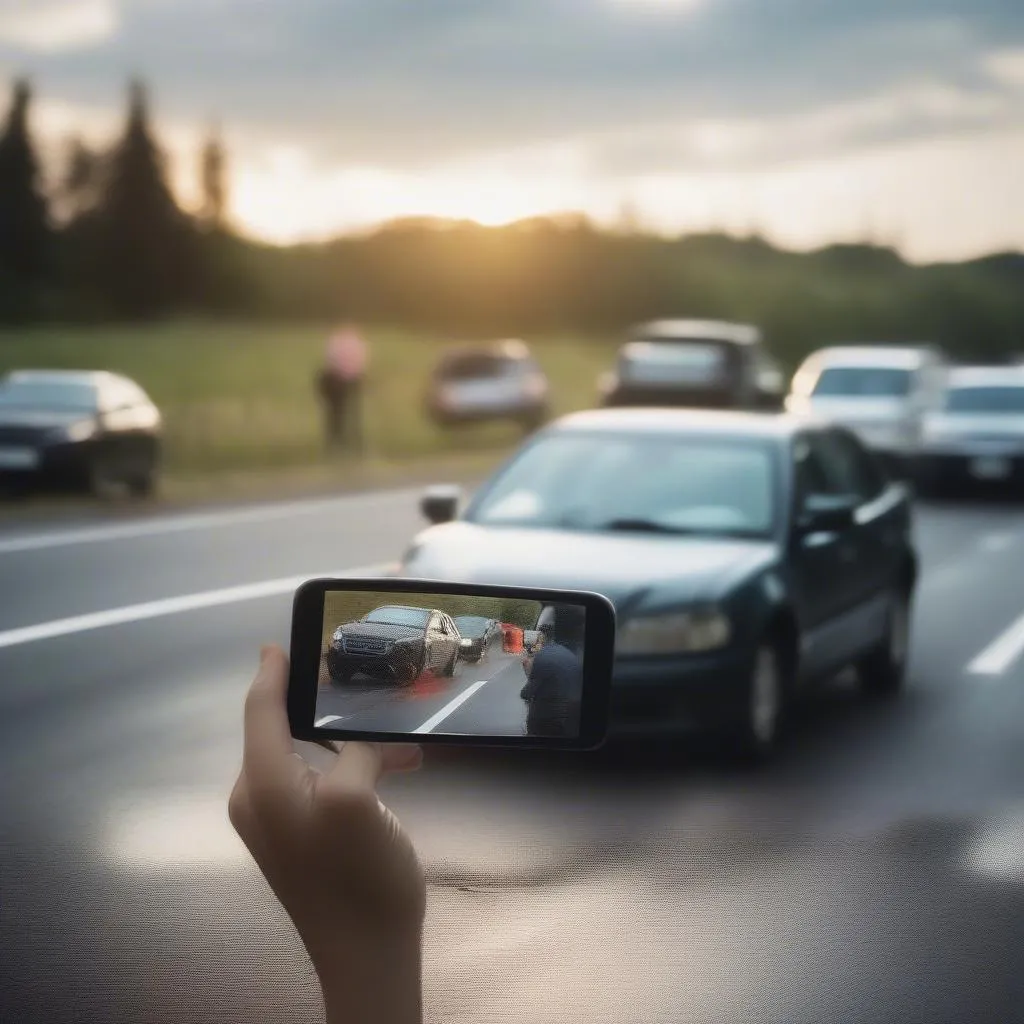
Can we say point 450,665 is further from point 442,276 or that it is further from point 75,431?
point 442,276

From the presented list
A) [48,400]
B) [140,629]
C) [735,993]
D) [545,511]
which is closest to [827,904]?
[735,993]

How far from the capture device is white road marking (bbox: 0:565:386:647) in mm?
11969

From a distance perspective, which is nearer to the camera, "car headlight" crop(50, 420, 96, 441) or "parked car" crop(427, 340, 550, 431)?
"car headlight" crop(50, 420, 96, 441)

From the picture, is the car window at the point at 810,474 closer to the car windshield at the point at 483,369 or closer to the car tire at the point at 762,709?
the car tire at the point at 762,709

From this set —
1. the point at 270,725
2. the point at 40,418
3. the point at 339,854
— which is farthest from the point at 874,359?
the point at 270,725

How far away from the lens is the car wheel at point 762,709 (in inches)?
322

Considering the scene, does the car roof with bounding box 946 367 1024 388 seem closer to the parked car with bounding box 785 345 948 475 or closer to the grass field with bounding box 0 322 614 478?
the parked car with bounding box 785 345 948 475

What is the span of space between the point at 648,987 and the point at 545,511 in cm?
436

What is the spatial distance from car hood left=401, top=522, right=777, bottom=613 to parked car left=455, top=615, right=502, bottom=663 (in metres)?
4.79

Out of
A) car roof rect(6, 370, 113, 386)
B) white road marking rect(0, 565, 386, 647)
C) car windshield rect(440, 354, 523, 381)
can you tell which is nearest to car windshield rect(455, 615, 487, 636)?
white road marking rect(0, 565, 386, 647)

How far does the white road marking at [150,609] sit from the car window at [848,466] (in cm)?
Answer: 289

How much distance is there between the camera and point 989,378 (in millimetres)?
27703

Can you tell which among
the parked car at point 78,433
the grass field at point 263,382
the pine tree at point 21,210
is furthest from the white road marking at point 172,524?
the pine tree at point 21,210

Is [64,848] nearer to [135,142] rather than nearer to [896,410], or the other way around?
[896,410]
